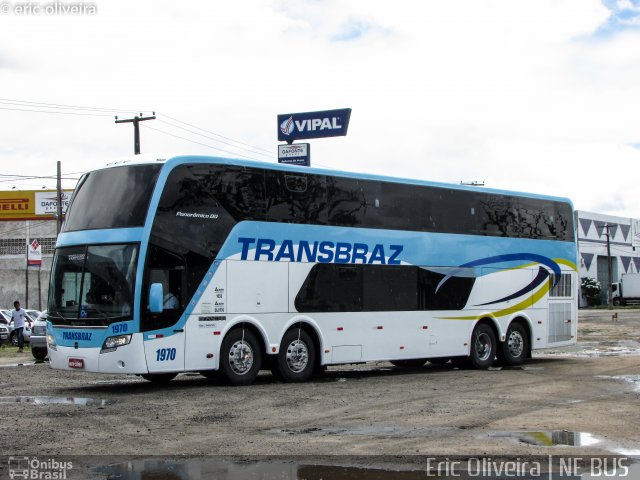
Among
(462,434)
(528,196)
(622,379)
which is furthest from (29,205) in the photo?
(462,434)

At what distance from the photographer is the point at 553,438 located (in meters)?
10.1

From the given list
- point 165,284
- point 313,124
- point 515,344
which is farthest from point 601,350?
point 165,284

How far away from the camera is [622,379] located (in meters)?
17.4

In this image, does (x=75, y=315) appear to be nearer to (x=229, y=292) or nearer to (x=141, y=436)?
(x=229, y=292)

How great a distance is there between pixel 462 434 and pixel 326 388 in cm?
612

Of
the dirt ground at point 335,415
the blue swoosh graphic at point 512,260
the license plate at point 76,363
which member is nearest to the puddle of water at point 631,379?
the dirt ground at point 335,415

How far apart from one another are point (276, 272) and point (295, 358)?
1714mm

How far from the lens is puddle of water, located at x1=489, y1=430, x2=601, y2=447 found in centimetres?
973

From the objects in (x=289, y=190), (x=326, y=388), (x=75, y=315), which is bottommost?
(x=326, y=388)

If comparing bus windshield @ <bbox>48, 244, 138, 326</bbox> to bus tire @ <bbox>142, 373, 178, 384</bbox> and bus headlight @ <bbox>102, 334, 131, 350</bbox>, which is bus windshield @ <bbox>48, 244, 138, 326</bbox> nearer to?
bus headlight @ <bbox>102, 334, 131, 350</bbox>

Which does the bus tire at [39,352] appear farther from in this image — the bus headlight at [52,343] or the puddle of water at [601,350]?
the puddle of water at [601,350]

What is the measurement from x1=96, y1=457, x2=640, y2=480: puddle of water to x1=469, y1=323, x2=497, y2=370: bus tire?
1286 cm

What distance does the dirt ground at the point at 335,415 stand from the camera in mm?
9688

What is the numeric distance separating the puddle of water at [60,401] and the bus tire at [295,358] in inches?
154
